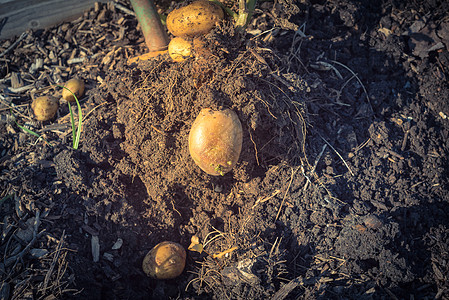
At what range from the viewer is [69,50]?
3445mm

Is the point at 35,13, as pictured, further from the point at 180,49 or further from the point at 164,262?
the point at 164,262

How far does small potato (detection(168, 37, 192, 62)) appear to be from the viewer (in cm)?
236

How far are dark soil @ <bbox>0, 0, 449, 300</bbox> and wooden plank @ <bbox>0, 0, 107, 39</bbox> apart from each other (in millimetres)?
1147

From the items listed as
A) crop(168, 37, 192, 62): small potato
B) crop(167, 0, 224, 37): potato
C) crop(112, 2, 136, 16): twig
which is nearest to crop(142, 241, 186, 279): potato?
crop(168, 37, 192, 62): small potato

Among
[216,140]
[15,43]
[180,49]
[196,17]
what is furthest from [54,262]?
[15,43]

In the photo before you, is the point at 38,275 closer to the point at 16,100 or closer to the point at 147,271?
the point at 147,271

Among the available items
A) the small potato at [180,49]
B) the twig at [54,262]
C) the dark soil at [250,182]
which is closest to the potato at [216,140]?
the dark soil at [250,182]

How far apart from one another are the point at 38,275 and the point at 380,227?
243cm

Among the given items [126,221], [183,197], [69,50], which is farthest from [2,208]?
[69,50]

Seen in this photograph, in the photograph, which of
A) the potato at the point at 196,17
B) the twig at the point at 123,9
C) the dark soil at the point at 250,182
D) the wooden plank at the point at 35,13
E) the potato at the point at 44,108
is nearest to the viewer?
the dark soil at the point at 250,182

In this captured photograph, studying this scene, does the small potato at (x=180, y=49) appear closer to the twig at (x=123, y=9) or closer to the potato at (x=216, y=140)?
the potato at (x=216, y=140)

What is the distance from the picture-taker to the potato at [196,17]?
2289 mm

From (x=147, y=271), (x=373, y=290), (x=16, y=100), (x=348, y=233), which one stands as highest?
(x=16, y=100)

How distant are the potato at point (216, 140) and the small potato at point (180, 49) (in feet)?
1.92
